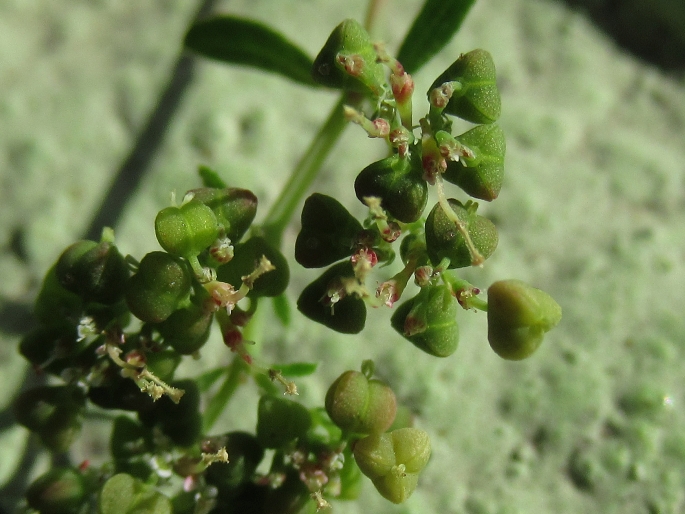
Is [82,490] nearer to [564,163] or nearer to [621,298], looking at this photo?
[621,298]

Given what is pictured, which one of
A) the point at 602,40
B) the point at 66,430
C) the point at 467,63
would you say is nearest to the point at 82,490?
the point at 66,430

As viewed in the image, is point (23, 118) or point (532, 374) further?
point (23, 118)

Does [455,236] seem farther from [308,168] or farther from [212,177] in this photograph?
[308,168]

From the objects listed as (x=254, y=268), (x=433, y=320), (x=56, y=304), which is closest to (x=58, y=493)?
(x=56, y=304)

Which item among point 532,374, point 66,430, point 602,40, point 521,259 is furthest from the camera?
point 602,40

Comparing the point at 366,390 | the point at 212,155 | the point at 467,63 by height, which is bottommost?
the point at 212,155

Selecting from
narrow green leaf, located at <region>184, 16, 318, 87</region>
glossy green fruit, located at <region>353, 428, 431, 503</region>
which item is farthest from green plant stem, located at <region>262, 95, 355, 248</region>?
glossy green fruit, located at <region>353, 428, 431, 503</region>
